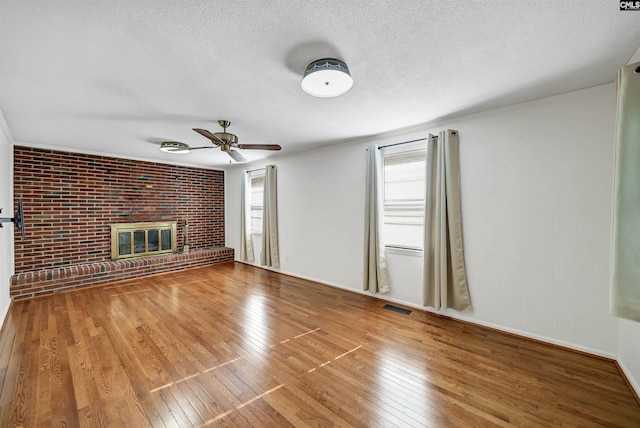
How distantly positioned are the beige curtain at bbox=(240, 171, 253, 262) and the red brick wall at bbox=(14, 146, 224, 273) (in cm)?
118

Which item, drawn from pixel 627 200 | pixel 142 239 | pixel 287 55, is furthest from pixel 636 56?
pixel 142 239

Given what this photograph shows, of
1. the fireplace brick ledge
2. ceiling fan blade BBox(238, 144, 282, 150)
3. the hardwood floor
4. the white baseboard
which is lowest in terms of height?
the hardwood floor

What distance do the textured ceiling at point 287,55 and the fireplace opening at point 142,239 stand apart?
254cm

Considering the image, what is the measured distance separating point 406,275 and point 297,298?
162cm

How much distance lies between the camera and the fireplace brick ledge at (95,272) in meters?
3.81

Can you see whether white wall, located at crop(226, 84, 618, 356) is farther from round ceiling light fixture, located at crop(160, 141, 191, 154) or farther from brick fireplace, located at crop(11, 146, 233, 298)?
brick fireplace, located at crop(11, 146, 233, 298)

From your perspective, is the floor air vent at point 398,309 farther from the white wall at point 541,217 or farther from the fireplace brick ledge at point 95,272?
the fireplace brick ledge at point 95,272

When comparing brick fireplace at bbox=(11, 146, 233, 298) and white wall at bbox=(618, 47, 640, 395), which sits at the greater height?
brick fireplace at bbox=(11, 146, 233, 298)

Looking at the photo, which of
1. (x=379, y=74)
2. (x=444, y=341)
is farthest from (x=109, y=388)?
(x=379, y=74)

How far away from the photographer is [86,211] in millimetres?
4680

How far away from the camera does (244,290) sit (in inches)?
165

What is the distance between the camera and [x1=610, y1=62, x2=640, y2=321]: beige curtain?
156 cm

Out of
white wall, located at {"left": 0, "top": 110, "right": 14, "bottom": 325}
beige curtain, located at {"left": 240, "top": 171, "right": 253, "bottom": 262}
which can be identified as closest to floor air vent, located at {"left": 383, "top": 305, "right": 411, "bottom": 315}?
beige curtain, located at {"left": 240, "top": 171, "right": 253, "bottom": 262}

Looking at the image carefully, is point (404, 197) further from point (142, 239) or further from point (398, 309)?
point (142, 239)
